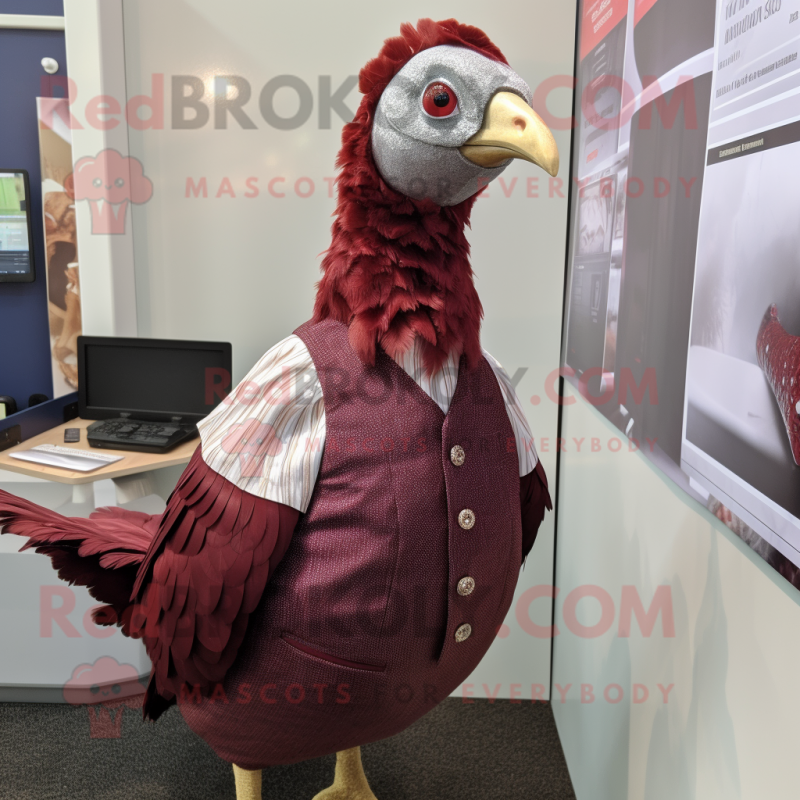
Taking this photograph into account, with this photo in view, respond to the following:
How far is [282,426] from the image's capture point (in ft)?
2.82

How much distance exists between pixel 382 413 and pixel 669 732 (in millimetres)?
652

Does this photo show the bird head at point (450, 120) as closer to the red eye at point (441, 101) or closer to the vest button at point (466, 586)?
the red eye at point (441, 101)

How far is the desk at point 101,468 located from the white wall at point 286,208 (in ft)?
1.09

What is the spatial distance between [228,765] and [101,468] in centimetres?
77

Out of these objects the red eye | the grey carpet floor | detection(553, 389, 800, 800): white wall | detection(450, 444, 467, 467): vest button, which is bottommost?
the grey carpet floor

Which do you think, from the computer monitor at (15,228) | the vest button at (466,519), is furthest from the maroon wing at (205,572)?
the computer monitor at (15,228)

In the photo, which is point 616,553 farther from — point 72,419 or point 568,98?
point 72,419

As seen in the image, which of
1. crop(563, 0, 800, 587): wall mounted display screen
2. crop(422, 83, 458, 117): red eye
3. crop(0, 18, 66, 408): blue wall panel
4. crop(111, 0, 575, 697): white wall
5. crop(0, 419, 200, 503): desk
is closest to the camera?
crop(563, 0, 800, 587): wall mounted display screen

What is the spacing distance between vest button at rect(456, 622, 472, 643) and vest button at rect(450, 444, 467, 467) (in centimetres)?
21

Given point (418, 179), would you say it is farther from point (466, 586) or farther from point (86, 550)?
point (86, 550)

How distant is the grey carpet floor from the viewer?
5.14 feet

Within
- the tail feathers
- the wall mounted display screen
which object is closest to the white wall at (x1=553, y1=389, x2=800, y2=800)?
the wall mounted display screen

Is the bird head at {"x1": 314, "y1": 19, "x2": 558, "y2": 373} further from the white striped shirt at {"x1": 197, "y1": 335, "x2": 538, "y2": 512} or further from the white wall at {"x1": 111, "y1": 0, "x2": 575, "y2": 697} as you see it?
the white wall at {"x1": 111, "y1": 0, "x2": 575, "y2": 697}

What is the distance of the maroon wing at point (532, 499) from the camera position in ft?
3.46
